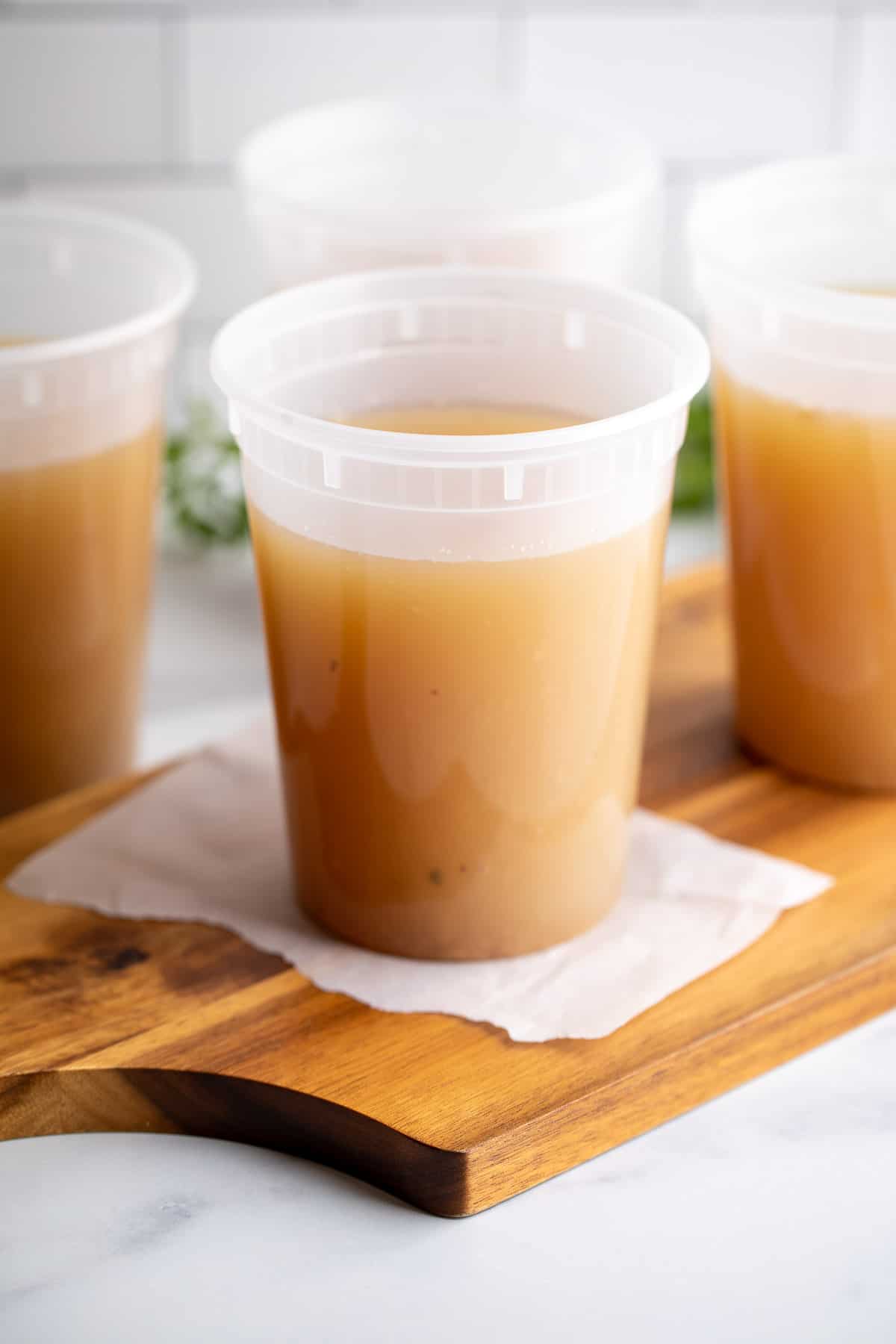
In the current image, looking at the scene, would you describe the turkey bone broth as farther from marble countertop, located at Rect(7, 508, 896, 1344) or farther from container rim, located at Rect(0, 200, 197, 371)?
marble countertop, located at Rect(7, 508, 896, 1344)

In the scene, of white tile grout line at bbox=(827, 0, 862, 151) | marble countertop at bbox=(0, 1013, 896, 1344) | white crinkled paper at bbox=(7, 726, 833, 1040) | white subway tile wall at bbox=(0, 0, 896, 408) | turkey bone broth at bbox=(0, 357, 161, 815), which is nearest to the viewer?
marble countertop at bbox=(0, 1013, 896, 1344)

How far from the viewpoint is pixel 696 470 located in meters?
1.19

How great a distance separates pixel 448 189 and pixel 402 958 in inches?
19.4

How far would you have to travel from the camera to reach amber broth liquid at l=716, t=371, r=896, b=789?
760 millimetres

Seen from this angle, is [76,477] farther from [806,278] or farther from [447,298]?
[806,278]

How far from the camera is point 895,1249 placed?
0.58 metres

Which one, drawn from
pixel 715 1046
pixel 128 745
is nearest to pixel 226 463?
pixel 128 745

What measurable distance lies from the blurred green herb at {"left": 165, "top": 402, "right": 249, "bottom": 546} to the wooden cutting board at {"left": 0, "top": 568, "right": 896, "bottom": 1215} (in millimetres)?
406

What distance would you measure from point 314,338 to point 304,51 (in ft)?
1.63

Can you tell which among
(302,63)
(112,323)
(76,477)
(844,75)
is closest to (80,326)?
(112,323)

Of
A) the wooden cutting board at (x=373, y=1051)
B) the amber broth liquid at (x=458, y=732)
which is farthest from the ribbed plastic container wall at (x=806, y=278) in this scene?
the wooden cutting board at (x=373, y=1051)

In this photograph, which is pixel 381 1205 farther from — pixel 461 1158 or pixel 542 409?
pixel 542 409

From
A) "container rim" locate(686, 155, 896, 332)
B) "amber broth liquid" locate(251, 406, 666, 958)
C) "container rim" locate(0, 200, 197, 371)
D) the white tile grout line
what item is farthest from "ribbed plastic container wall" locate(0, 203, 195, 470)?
the white tile grout line

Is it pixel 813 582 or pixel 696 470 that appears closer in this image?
pixel 813 582
